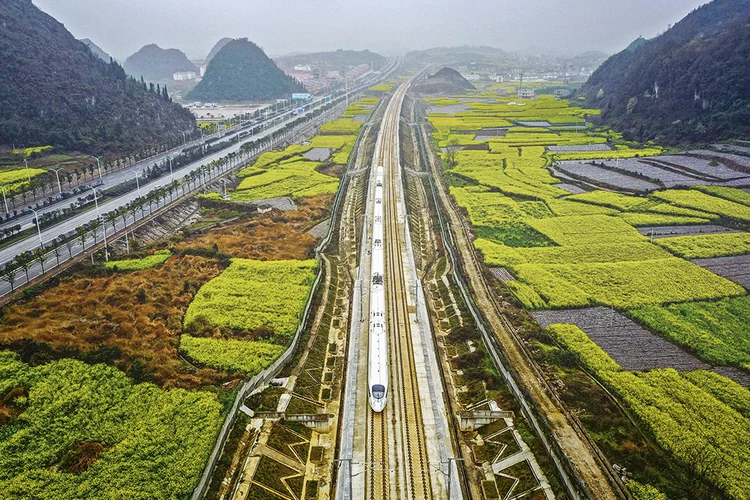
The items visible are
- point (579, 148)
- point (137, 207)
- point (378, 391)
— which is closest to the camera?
point (378, 391)

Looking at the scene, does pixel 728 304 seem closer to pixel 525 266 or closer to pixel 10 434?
pixel 525 266

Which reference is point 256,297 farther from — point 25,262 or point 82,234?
point 82,234

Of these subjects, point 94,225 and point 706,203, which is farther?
point 706,203

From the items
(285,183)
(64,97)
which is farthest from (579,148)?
(64,97)

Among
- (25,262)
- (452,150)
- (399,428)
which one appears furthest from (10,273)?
(452,150)

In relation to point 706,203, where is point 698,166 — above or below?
above

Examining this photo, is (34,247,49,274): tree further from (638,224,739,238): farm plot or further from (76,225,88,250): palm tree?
(638,224,739,238): farm plot

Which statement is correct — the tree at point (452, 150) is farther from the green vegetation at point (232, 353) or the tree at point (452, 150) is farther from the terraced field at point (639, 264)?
the green vegetation at point (232, 353)

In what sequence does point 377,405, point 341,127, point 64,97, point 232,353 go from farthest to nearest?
point 341,127 → point 64,97 → point 232,353 → point 377,405

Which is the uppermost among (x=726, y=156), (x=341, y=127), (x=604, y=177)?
(x=341, y=127)
